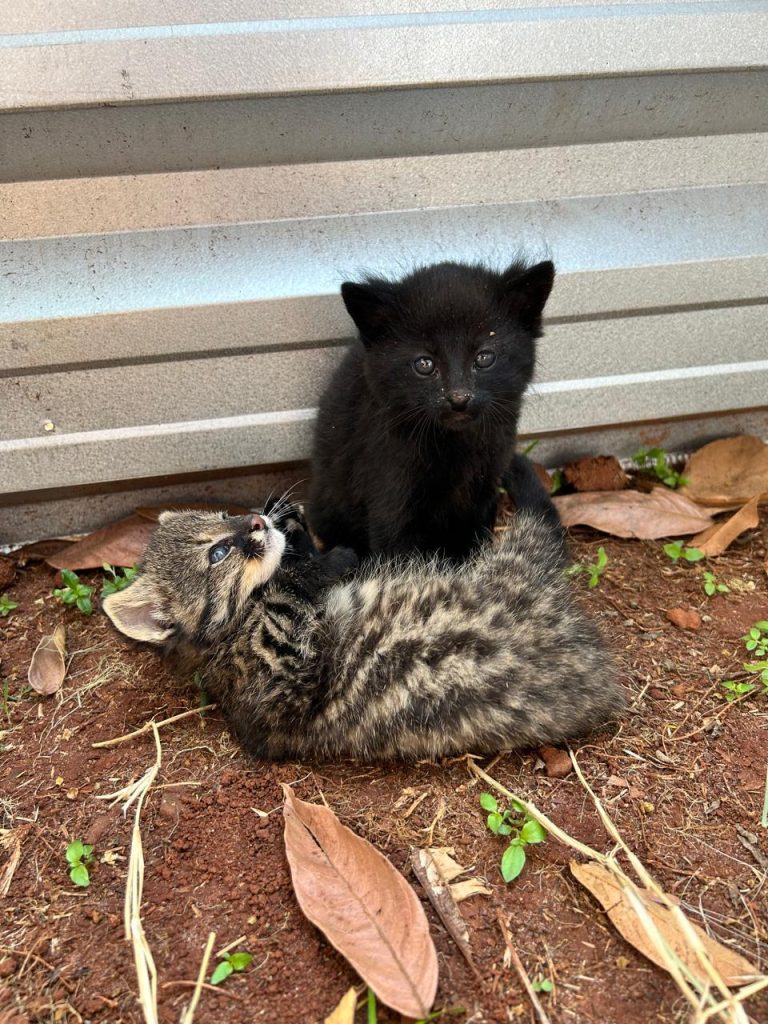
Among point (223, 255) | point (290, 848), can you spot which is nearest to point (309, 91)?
point (223, 255)

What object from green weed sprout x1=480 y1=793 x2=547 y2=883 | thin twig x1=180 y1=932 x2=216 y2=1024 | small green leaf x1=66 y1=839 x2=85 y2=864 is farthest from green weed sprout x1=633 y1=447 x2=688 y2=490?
small green leaf x1=66 y1=839 x2=85 y2=864

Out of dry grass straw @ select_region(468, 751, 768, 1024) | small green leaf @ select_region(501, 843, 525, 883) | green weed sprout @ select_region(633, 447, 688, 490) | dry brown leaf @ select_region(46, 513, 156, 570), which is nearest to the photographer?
dry grass straw @ select_region(468, 751, 768, 1024)

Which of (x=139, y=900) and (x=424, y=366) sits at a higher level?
(x=424, y=366)

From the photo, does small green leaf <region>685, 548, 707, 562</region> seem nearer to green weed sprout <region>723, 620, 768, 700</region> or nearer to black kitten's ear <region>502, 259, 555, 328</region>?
green weed sprout <region>723, 620, 768, 700</region>

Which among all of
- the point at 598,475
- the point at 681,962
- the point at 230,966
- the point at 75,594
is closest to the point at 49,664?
the point at 75,594

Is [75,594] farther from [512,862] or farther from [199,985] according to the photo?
[512,862]

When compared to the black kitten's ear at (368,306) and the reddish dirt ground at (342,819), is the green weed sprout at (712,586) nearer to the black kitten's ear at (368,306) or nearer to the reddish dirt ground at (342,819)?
the reddish dirt ground at (342,819)

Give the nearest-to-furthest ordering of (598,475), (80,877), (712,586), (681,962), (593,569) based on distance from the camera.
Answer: (681,962) → (80,877) → (712,586) → (593,569) → (598,475)
